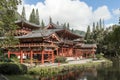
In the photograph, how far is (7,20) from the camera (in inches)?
787

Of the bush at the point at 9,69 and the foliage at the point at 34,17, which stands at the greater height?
the foliage at the point at 34,17

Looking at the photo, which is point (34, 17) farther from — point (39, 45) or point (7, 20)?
point (7, 20)

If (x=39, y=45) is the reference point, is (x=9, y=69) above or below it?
below

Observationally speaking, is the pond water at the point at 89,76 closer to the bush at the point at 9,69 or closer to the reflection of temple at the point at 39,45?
the bush at the point at 9,69

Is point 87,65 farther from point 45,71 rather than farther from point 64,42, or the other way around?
point 45,71

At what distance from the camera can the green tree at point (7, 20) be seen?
64.6 ft

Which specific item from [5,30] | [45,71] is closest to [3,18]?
[5,30]

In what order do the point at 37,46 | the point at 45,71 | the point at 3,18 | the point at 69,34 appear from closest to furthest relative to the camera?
1. the point at 3,18
2. the point at 45,71
3. the point at 37,46
4. the point at 69,34

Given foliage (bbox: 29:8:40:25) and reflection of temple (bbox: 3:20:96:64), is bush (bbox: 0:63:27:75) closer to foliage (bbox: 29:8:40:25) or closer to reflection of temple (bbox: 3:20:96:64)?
reflection of temple (bbox: 3:20:96:64)

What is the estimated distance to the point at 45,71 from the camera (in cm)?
3584

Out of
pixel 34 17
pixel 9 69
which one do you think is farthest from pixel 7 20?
pixel 34 17

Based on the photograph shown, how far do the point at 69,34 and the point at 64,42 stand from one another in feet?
24.5

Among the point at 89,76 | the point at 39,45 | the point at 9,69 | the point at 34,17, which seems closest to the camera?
the point at 9,69

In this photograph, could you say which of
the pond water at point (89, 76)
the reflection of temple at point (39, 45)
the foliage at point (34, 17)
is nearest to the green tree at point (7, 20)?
the reflection of temple at point (39, 45)
